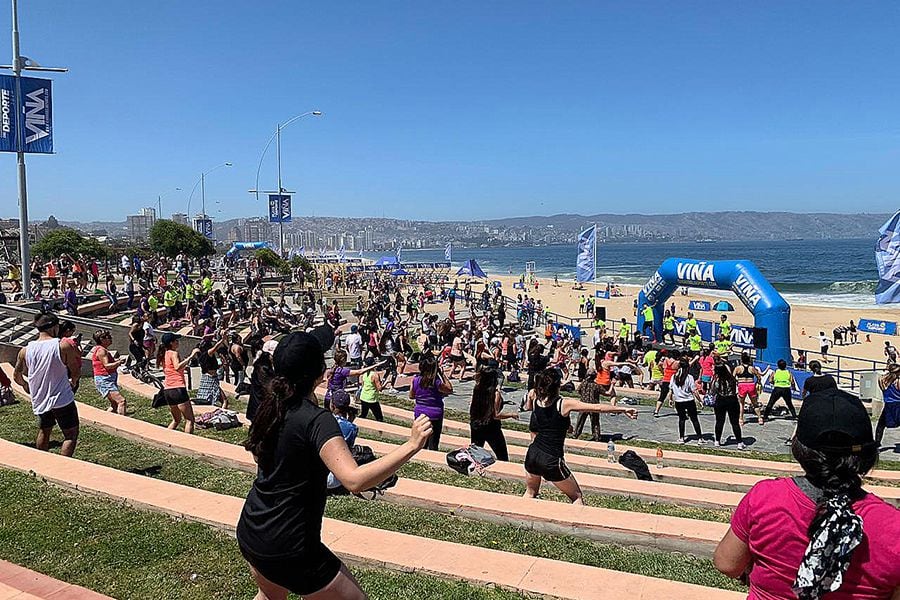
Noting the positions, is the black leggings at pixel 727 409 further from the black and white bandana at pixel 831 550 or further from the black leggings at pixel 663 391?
the black and white bandana at pixel 831 550

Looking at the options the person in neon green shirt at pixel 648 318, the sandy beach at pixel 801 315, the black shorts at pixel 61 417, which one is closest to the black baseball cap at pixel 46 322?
the black shorts at pixel 61 417

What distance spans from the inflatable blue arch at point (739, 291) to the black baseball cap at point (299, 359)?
1819 cm

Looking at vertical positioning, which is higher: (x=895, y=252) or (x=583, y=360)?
(x=895, y=252)

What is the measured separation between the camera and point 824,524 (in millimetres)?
1912

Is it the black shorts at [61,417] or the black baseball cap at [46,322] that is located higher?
the black baseball cap at [46,322]

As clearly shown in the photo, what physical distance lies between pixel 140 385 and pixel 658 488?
31.5ft

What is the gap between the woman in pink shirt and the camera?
1900 mm

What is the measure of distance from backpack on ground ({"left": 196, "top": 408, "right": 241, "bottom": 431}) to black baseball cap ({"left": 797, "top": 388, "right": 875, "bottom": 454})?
819 cm

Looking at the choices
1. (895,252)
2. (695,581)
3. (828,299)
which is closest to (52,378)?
(695,581)

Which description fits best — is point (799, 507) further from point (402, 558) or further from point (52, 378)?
point (52, 378)

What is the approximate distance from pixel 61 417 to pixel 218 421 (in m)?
2.96

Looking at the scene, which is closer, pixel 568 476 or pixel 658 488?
pixel 568 476

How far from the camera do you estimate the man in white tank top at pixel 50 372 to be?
5.88m

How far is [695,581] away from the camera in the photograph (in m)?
4.24
